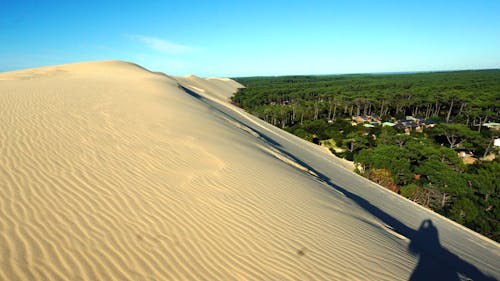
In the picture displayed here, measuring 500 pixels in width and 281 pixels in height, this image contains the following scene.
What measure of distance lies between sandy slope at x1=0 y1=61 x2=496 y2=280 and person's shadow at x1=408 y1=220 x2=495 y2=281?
Answer: 0.18 meters

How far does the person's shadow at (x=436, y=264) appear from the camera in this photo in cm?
432

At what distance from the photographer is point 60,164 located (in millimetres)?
5152

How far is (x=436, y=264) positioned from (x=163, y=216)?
463 centimetres

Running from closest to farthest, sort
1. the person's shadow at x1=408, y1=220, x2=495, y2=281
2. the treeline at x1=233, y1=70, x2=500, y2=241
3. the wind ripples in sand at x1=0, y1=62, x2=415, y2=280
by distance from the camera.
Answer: the wind ripples in sand at x1=0, y1=62, x2=415, y2=280 < the person's shadow at x1=408, y1=220, x2=495, y2=281 < the treeline at x1=233, y1=70, x2=500, y2=241

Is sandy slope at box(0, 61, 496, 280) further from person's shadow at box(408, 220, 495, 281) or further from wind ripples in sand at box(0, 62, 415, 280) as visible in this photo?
person's shadow at box(408, 220, 495, 281)

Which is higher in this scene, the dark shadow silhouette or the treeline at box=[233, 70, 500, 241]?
the dark shadow silhouette

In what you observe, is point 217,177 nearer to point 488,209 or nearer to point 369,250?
point 369,250

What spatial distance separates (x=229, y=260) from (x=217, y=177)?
2.41 meters

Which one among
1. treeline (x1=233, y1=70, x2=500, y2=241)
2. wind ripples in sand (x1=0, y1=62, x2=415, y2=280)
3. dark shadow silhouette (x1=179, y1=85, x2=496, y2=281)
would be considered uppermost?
wind ripples in sand (x1=0, y1=62, x2=415, y2=280)

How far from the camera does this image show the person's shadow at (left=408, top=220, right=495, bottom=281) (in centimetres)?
432

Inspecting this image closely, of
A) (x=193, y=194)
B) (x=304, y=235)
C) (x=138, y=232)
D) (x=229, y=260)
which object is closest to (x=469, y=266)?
(x=304, y=235)

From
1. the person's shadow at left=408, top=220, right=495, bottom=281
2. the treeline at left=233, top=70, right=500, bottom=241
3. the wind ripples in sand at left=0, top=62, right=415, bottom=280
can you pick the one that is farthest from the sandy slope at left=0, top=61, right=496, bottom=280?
the treeline at left=233, top=70, right=500, bottom=241

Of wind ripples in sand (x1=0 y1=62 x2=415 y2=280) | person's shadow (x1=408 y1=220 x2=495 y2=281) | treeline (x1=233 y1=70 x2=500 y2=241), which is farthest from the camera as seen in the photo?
treeline (x1=233 y1=70 x2=500 y2=241)

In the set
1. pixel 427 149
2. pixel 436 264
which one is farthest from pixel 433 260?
pixel 427 149
